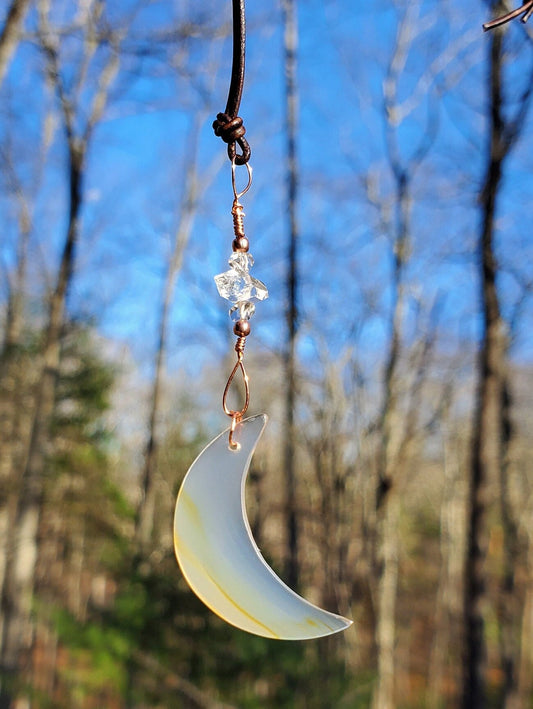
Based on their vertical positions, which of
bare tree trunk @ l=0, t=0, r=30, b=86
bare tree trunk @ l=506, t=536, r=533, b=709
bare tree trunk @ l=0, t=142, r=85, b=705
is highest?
bare tree trunk @ l=0, t=0, r=30, b=86

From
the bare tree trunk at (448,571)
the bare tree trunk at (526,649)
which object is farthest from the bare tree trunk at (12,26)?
the bare tree trunk at (448,571)

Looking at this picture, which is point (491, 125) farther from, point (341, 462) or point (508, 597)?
point (508, 597)

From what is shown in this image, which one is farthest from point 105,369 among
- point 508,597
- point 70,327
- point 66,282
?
point 508,597

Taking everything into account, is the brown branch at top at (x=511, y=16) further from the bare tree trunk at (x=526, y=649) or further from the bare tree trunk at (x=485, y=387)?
the bare tree trunk at (x=526, y=649)

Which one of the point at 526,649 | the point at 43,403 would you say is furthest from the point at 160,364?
the point at 526,649

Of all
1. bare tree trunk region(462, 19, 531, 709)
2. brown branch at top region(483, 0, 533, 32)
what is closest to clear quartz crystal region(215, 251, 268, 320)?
brown branch at top region(483, 0, 533, 32)

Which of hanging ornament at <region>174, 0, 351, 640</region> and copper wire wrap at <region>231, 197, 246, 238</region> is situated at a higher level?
copper wire wrap at <region>231, 197, 246, 238</region>

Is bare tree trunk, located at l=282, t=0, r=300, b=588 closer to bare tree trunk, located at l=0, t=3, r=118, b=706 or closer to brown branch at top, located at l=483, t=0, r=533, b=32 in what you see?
bare tree trunk, located at l=0, t=3, r=118, b=706
